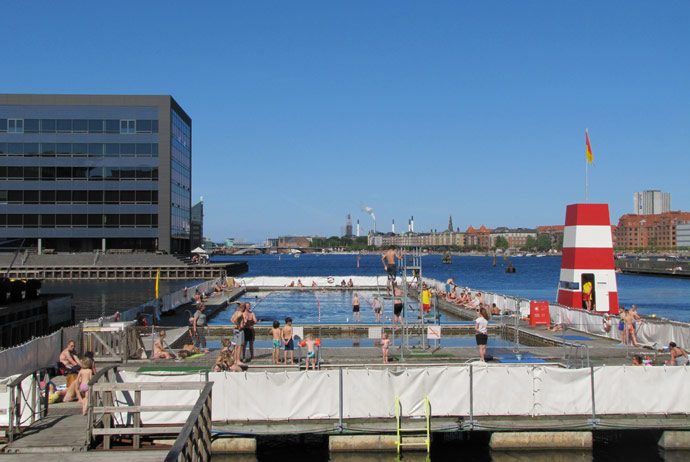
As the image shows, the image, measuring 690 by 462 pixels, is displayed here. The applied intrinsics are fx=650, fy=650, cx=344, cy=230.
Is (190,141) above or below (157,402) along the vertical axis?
above

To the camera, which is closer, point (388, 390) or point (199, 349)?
point (388, 390)

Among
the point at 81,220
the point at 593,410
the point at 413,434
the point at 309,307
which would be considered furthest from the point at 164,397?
the point at 81,220

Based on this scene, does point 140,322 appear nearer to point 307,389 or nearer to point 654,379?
point 307,389

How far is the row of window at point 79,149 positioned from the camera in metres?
92.2

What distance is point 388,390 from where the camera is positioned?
48.9 feet

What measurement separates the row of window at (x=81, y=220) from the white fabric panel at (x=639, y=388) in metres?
85.5

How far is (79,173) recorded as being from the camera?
306 ft

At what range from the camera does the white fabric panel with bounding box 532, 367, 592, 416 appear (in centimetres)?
1520

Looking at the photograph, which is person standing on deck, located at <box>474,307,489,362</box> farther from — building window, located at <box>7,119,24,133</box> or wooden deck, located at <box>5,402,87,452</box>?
building window, located at <box>7,119,24,133</box>

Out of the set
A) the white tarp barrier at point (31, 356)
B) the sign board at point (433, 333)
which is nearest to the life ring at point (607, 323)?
the sign board at point (433, 333)

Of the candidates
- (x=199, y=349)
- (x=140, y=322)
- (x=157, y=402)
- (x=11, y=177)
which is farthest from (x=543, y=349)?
(x=11, y=177)

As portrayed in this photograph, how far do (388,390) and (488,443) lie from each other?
11.0 ft

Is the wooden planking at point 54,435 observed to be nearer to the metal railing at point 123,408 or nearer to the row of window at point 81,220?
the metal railing at point 123,408

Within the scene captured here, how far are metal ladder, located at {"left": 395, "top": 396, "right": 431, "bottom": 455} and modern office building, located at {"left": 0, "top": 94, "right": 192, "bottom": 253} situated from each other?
273ft
